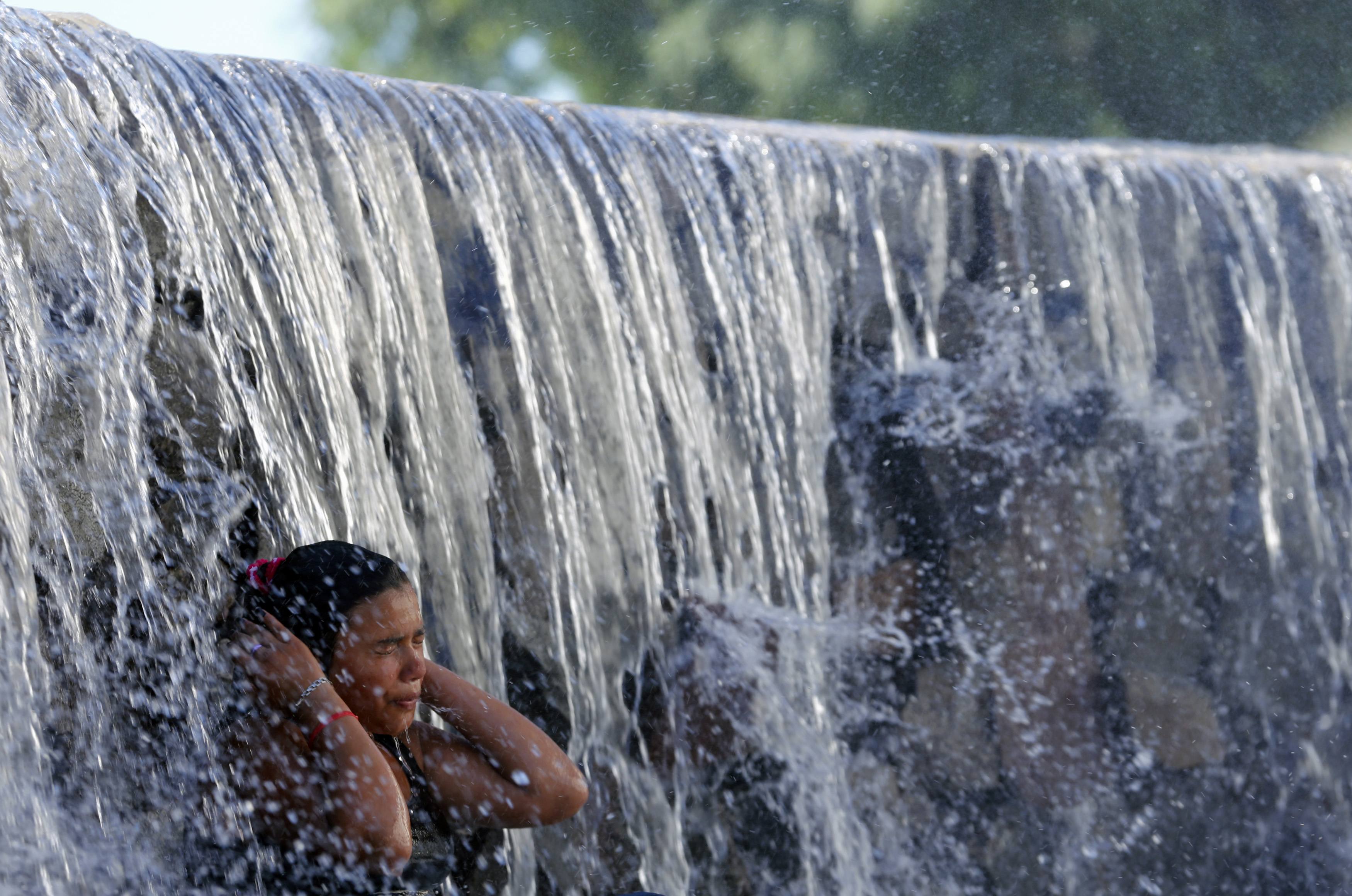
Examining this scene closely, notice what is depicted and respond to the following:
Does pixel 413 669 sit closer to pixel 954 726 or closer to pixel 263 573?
pixel 263 573

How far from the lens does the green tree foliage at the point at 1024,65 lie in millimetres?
8977

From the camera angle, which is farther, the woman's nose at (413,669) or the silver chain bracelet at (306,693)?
the woman's nose at (413,669)

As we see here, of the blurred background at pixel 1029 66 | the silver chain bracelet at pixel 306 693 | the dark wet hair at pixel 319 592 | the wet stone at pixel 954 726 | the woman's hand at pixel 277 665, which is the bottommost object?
the wet stone at pixel 954 726

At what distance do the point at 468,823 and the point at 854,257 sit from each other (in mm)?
2171

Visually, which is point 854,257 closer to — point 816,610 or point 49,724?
point 816,610

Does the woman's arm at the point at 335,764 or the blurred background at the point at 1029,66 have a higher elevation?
the blurred background at the point at 1029,66

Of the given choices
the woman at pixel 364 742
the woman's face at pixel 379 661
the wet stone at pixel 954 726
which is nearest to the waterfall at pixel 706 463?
the wet stone at pixel 954 726

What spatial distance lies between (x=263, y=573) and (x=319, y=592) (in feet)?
0.39

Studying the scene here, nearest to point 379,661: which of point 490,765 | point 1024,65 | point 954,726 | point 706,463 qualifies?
point 490,765

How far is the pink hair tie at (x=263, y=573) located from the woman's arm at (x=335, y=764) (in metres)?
0.09

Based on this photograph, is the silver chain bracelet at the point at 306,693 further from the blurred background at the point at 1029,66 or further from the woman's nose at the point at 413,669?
the blurred background at the point at 1029,66

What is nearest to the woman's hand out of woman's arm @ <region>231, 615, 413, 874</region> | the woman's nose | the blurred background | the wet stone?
woman's arm @ <region>231, 615, 413, 874</region>

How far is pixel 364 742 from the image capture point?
84.9 inches

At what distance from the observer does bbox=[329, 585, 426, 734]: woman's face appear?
88.7 inches
